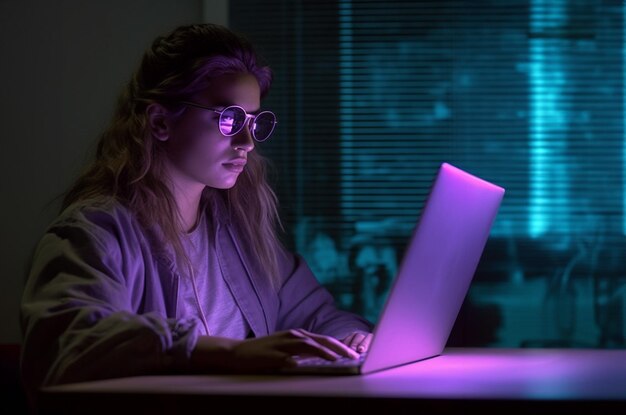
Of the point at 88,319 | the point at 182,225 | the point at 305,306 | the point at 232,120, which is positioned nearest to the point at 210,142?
the point at 232,120

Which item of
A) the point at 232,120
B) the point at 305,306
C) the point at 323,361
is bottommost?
the point at 305,306

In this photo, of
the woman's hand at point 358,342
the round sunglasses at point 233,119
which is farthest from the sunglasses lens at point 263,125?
the woman's hand at point 358,342

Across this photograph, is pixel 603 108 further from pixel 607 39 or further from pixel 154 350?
pixel 154 350

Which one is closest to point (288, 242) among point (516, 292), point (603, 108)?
point (516, 292)

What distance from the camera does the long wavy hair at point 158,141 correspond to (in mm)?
1920

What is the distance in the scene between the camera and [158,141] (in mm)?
2035

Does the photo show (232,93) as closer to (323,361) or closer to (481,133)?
(323,361)

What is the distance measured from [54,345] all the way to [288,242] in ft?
6.21

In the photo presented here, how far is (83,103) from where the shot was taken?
3.04 meters

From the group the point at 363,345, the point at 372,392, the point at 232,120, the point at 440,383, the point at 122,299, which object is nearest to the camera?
the point at 372,392

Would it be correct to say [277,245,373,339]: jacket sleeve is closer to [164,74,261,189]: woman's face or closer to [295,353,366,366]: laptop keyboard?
[164,74,261,189]: woman's face

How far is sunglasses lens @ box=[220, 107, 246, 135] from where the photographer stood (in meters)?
1.97

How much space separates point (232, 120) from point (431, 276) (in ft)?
2.46

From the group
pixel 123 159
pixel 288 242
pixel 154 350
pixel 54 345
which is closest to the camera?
pixel 154 350
